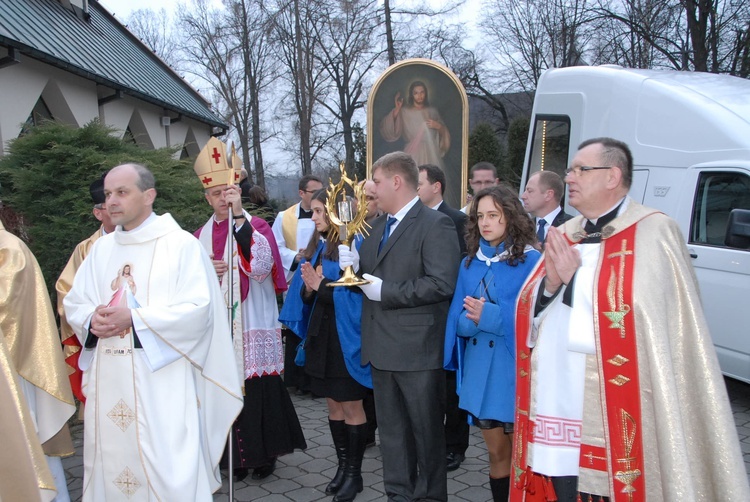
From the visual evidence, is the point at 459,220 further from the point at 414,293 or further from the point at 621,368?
the point at 621,368

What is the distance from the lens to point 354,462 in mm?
4688

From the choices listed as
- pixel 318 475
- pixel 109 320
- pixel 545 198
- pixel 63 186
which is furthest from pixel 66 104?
pixel 109 320

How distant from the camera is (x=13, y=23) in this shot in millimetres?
12188

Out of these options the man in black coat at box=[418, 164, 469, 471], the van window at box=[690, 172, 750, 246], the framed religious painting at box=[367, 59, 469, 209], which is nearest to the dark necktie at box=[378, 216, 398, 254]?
the man in black coat at box=[418, 164, 469, 471]

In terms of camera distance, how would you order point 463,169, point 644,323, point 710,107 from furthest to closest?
point 463,169
point 710,107
point 644,323

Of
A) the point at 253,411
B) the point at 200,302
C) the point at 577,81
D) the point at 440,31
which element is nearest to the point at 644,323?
the point at 200,302

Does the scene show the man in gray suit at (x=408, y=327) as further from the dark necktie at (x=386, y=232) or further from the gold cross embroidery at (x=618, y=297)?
the gold cross embroidery at (x=618, y=297)

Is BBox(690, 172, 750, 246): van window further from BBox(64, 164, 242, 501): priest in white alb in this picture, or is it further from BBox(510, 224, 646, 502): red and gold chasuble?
BBox(64, 164, 242, 501): priest in white alb

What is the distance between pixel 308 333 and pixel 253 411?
801 millimetres

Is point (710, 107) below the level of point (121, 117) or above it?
below

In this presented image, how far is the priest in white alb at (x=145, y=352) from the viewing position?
3570 millimetres

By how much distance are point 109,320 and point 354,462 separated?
198cm

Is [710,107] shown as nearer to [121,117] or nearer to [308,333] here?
[308,333]

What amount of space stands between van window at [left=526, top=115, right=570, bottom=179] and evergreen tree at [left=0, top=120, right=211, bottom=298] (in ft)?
13.3
